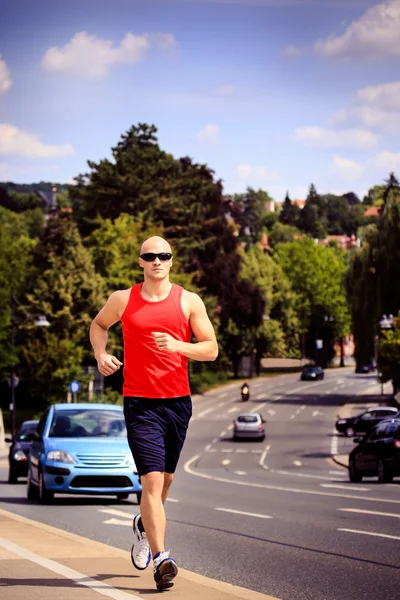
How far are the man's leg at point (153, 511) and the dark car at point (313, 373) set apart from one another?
72941 mm

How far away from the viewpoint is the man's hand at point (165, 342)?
8250mm

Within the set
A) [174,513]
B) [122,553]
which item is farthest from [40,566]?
[174,513]

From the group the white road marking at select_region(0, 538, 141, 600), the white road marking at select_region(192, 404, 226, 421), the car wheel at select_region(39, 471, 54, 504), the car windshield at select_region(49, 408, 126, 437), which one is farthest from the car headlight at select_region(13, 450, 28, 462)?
the white road marking at select_region(192, 404, 226, 421)

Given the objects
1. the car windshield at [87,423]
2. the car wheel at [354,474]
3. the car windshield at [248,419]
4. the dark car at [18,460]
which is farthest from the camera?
the car windshield at [248,419]

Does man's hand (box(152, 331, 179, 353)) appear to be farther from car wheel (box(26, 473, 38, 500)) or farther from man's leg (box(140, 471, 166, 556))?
car wheel (box(26, 473, 38, 500))

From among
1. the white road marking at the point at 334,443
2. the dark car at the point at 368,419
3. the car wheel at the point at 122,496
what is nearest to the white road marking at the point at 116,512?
the car wheel at the point at 122,496

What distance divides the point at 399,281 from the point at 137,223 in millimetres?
27007

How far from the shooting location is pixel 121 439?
68.0 feet

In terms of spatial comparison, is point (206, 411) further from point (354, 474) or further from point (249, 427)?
point (354, 474)

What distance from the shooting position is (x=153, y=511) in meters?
8.51

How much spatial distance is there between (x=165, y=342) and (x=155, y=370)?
311mm

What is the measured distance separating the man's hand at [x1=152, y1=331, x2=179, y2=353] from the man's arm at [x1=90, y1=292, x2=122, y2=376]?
361 mm

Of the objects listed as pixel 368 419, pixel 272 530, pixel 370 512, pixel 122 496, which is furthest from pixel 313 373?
pixel 272 530

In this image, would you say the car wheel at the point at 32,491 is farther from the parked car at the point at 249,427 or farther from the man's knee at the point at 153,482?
the parked car at the point at 249,427
